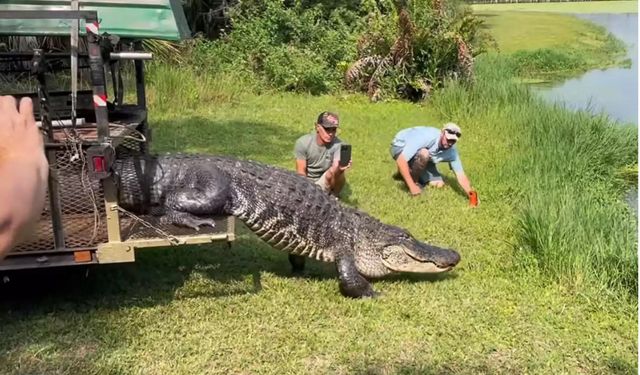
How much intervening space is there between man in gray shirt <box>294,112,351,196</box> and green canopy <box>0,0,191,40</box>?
1.79 metres

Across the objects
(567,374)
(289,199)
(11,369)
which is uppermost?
(289,199)

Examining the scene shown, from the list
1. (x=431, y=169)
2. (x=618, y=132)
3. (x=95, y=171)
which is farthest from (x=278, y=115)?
(x=95, y=171)

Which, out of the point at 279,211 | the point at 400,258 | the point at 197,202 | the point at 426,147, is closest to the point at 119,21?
the point at 197,202

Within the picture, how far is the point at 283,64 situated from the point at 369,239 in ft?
31.6

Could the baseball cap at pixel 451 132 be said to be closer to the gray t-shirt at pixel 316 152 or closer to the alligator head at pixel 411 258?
the gray t-shirt at pixel 316 152

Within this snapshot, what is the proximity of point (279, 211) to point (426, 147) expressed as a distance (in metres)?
2.98

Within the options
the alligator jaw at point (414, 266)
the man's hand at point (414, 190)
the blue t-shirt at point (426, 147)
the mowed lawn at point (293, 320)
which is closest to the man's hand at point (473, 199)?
the blue t-shirt at point (426, 147)

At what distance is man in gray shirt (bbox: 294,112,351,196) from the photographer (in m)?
6.12

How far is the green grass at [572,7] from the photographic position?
4347cm

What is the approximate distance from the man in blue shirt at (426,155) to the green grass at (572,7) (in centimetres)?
3713

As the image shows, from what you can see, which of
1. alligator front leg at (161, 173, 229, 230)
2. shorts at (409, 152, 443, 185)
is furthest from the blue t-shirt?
alligator front leg at (161, 173, 229, 230)

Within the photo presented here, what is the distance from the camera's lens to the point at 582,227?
5.23 meters

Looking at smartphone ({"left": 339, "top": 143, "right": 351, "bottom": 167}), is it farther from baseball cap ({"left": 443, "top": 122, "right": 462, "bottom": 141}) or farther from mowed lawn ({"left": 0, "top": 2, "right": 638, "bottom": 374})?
baseball cap ({"left": 443, "top": 122, "right": 462, "bottom": 141})

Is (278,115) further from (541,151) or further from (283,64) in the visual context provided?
(541,151)
